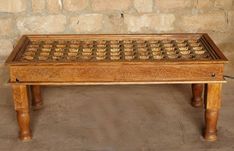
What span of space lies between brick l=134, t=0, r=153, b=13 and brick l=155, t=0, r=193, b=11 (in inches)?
2.2

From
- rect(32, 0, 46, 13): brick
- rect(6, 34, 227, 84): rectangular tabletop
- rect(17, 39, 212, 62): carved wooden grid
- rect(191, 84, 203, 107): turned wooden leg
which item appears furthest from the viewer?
rect(32, 0, 46, 13): brick

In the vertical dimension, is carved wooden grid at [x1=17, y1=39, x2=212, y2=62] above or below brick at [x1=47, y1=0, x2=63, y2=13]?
below

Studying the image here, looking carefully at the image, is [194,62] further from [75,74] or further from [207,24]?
[207,24]

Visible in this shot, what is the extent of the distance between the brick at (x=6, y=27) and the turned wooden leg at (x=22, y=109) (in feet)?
4.02

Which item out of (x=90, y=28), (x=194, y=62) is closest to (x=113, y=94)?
(x=90, y=28)

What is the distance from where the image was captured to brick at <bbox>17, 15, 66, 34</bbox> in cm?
353

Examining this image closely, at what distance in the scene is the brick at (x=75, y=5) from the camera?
349 cm

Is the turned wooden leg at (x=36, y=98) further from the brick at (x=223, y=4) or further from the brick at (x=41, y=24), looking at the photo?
the brick at (x=223, y=4)

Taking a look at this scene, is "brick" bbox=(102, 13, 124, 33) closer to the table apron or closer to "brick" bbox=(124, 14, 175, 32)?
"brick" bbox=(124, 14, 175, 32)

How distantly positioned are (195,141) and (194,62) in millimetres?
572

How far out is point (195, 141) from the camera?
2629mm

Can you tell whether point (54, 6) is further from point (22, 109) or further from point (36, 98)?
point (22, 109)

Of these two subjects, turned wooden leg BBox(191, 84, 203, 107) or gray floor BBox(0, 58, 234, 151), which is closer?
gray floor BBox(0, 58, 234, 151)

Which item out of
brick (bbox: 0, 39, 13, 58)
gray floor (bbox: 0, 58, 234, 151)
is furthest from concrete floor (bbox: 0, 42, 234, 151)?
brick (bbox: 0, 39, 13, 58)
